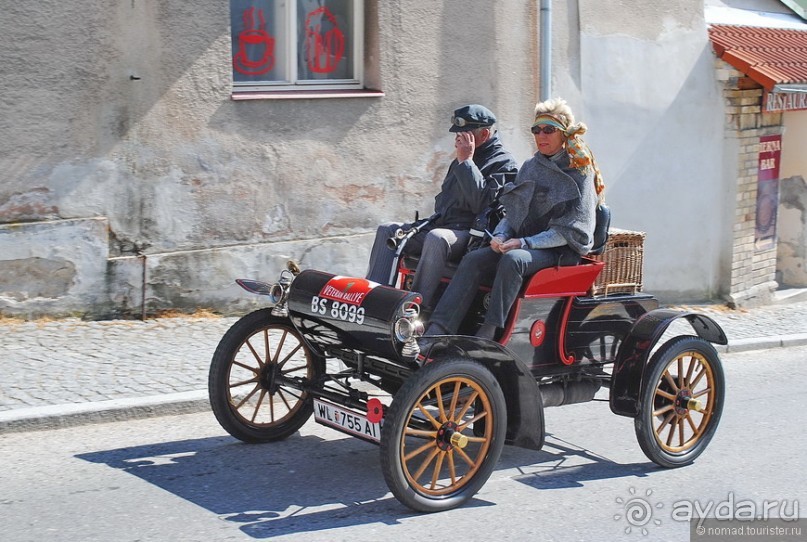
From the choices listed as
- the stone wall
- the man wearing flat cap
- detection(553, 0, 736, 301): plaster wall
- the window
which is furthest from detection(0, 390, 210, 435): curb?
the stone wall

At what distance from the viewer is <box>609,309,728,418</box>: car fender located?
609 centimetres

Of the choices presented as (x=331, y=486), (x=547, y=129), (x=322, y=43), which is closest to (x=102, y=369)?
(x=331, y=486)

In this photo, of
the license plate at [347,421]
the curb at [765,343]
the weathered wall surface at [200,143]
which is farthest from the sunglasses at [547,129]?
the curb at [765,343]

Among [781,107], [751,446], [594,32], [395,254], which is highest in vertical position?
[594,32]

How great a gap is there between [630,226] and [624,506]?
260 inches

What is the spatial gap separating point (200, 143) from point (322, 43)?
1.70 meters

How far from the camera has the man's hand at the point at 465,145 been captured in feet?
20.8

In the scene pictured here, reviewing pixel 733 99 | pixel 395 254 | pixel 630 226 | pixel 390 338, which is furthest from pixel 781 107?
pixel 390 338

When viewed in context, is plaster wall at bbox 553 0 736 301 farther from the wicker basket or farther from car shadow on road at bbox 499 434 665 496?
car shadow on road at bbox 499 434 665 496

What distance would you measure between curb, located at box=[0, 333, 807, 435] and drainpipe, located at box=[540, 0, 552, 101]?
5.32 m

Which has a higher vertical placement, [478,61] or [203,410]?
[478,61]

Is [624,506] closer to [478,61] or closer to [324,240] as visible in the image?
[324,240]

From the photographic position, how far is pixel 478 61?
10641 mm

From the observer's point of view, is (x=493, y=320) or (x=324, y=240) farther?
(x=324, y=240)
